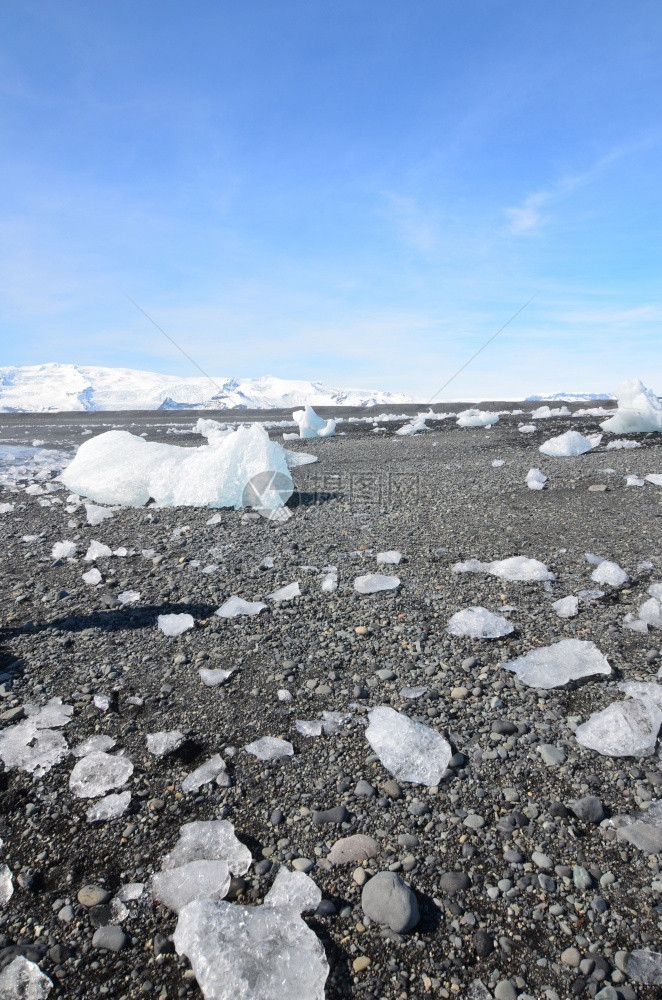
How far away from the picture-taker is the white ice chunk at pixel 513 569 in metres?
3.46

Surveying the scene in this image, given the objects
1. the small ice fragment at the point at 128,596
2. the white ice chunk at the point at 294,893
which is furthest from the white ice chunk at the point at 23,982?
the small ice fragment at the point at 128,596

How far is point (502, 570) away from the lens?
3.55 metres

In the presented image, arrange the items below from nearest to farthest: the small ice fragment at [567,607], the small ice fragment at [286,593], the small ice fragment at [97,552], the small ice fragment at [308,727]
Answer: the small ice fragment at [308,727], the small ice fragment at [567,607], the small ice fragment at [286,593], the small ice fragment at [97,552]

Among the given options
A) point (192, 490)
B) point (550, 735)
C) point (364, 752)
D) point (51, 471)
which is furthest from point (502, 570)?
point (51, 471)

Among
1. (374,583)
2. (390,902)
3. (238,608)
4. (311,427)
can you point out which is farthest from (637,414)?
(390,902)

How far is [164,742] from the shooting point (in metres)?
2.18

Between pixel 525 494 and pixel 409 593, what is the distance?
2685 mm

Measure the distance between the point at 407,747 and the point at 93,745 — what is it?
1.24 m

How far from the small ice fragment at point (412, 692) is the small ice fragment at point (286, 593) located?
3.84ft

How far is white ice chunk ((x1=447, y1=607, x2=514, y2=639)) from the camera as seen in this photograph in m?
2.81

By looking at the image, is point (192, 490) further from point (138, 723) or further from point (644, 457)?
point (644, 457)

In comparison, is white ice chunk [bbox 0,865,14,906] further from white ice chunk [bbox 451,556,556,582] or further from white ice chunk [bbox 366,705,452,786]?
white ice chunk [bbox 451,556,556,582]

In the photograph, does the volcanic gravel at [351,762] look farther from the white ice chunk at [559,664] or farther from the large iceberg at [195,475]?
the large iceberg at [195,475]

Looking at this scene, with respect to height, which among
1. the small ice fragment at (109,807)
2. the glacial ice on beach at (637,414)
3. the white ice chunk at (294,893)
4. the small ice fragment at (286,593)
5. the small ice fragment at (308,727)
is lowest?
the white ice chunk at (294,893)
